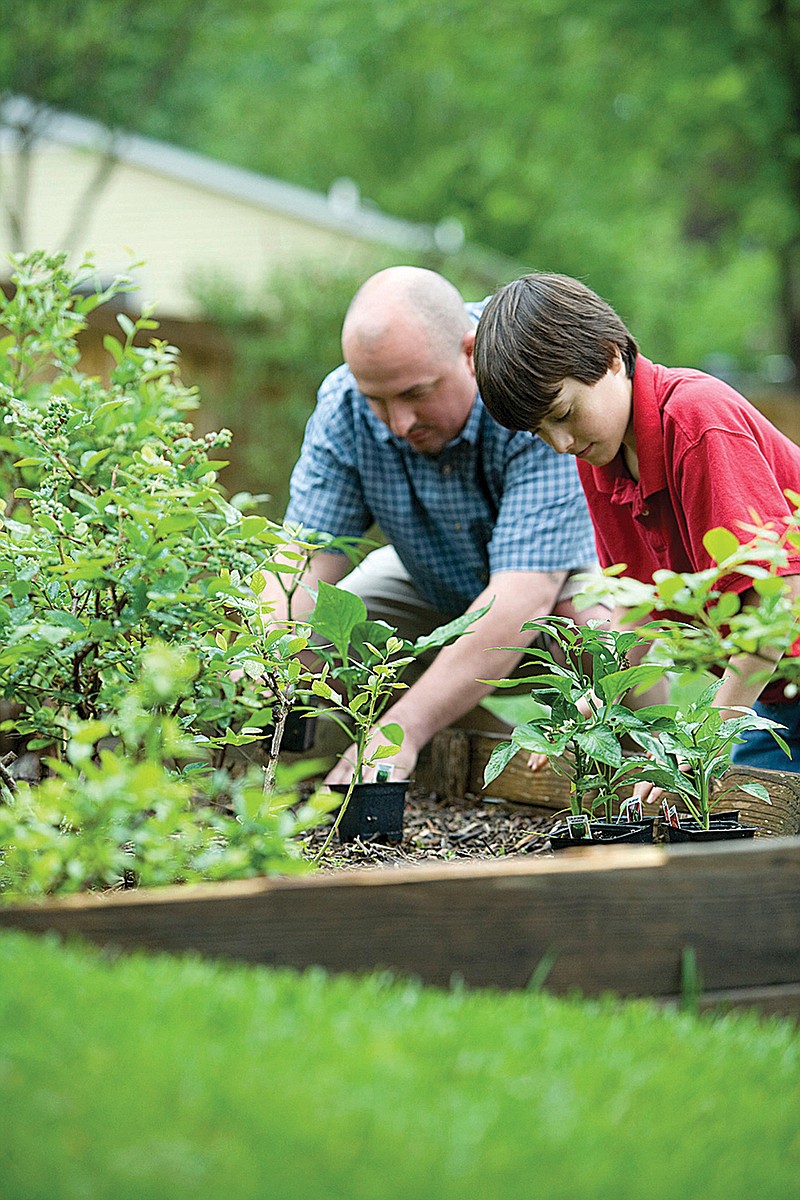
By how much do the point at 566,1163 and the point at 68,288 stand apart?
2544 mm

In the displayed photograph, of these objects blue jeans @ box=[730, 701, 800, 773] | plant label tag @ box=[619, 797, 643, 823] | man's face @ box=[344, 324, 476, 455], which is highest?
man's face @ box=[344, 324, 476, 455]

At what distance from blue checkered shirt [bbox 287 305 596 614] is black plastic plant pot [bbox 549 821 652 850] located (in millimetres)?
1171

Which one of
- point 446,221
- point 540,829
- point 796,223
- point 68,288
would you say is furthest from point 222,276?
point 446,221

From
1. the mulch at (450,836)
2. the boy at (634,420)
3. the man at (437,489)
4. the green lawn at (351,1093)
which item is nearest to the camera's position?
the green lawn at (351,1093)

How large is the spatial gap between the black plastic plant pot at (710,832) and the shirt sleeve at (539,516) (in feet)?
3.96

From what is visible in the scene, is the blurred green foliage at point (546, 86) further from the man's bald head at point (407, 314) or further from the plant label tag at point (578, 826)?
the plant label tag at point (578, 826)

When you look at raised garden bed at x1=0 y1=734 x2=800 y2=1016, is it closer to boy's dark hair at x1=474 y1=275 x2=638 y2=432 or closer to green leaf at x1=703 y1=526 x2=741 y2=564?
green leaf at x1=703 y1=526 x2=741 y2=564

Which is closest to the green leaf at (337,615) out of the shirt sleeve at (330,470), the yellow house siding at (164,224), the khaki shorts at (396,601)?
the shirt sleeve at (330,470)

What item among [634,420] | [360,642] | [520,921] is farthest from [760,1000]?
[634,420]

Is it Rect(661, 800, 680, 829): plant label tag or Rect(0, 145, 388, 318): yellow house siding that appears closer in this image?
Rect(661, 800, 680, 829): plant label tag

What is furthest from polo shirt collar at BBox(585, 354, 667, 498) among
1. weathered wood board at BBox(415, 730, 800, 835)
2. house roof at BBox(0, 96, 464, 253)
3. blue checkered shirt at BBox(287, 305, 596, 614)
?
house roof at BBox(0, 96, 464, 253)

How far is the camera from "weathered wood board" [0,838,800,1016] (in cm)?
164

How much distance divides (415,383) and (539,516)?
1.60 feet

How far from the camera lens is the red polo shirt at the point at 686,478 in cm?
256
